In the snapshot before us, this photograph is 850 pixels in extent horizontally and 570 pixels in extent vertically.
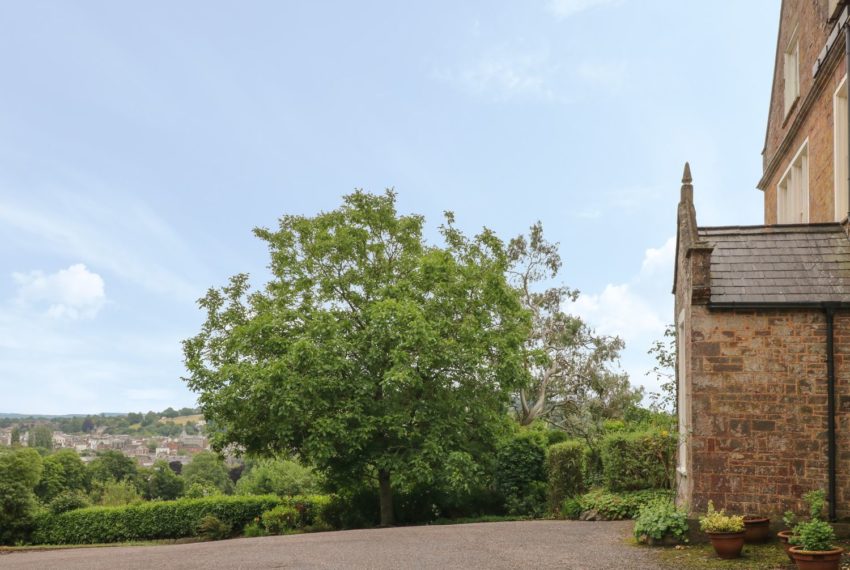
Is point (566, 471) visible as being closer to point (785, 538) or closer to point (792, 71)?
point (785, 538)

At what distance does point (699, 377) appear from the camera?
37.6ft

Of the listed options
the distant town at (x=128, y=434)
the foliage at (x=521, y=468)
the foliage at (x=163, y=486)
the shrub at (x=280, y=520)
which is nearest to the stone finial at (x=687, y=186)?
the foliage at (x=521, y=468)

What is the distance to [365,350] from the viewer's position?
68.8 ft

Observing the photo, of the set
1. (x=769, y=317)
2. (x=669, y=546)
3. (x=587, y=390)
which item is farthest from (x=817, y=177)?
(x=587, y=390)

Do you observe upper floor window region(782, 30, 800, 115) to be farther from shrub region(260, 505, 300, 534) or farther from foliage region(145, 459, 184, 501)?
foliage region(145, 459, 184, 501)

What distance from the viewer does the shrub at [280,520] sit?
72.8 ft

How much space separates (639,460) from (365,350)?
27.2 feet

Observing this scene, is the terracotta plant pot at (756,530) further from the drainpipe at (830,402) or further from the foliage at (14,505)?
the foliage at (14,505)

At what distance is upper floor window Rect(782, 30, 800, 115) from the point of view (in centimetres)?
1745

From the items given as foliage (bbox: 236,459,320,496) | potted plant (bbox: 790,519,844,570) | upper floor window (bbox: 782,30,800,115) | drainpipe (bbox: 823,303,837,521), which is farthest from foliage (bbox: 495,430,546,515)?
foliage (bbox: 236,459,320,496)

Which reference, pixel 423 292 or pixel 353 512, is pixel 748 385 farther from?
pixel 353 512

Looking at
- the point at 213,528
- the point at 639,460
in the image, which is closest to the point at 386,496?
the point at 213,528

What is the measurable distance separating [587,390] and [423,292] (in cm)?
1534

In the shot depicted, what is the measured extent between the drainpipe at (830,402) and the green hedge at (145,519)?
58.6 ft
